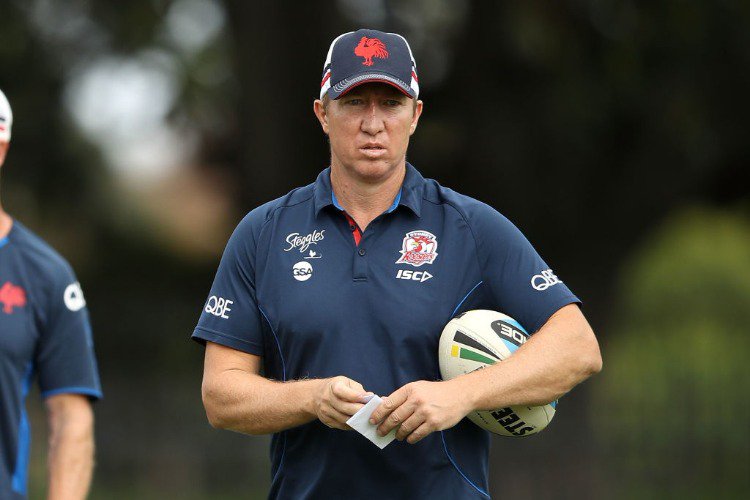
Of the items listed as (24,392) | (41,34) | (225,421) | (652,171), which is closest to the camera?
(225,421)

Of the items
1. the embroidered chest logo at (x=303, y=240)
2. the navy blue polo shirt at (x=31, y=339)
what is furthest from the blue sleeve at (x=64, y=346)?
the embroidered chest logo at (x=303, y=240)

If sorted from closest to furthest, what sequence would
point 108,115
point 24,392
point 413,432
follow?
1. point 413,432
2. point 24,392
3. point 108,115

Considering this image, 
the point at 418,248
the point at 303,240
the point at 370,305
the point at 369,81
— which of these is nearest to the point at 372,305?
the point at 370,305

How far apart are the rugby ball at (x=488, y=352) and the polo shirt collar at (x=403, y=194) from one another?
502 mm

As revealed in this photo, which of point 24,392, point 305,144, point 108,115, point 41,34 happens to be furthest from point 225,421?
point 108,115

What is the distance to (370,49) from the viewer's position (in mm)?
4605

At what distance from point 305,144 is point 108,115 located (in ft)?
17.6

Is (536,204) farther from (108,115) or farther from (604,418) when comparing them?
(108,115)

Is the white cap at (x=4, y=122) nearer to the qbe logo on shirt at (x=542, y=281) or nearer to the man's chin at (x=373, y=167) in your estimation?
the man's chin at (x=373, y=167)

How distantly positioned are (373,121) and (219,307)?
920 millimetres

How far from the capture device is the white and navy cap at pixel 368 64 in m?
4.50

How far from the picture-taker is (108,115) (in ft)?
59.4

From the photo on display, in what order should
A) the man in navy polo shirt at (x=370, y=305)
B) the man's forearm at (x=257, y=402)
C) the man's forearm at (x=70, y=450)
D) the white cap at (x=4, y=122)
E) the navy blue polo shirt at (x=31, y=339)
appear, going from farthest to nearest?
the white cap at (x=4, y=122), the man's forearm at (x=70, y=450), the navy blue polo shirt at (x=31, y=339), the man in navy polo shirt at (x=370, y=305), the man's forearm at (x=257, y=402)

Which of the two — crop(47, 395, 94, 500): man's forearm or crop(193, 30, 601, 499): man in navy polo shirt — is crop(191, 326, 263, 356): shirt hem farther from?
crop(47, 395, 94, 500): man's forearm
